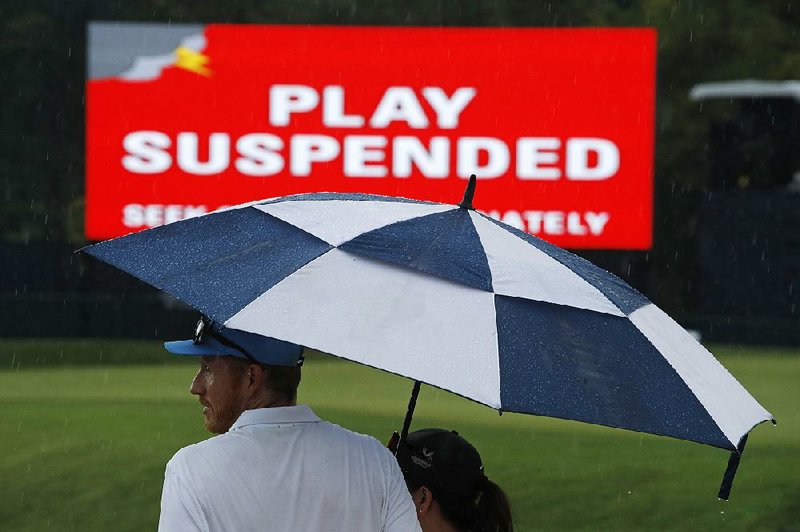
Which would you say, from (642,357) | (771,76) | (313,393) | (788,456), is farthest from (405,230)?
(771,76)

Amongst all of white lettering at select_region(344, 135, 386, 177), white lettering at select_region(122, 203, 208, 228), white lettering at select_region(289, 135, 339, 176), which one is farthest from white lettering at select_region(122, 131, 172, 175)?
white lettering at select_region(344, 135, 386, 177)

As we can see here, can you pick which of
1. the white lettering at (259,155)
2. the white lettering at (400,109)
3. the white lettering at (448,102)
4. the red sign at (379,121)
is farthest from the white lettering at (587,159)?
the white lettering at (259,155)

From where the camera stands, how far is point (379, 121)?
2334 centimetres

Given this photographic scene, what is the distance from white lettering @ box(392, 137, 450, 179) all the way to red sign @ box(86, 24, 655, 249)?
0.02 metres

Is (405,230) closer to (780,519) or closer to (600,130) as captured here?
(780,519)

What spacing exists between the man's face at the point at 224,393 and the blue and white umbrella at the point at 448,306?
120 mm

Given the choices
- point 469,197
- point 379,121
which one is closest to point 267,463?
point 469,197

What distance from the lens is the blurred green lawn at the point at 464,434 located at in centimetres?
1003

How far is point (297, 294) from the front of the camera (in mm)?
2900

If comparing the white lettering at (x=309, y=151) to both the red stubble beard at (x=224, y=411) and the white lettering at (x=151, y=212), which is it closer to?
the white lettering at (x=151, y=212)

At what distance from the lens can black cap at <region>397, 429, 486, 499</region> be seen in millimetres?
3240

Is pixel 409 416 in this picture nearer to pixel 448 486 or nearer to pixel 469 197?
pixel 448 486

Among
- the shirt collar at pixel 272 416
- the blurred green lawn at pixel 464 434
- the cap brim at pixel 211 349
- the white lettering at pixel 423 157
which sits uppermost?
the white lettering at pixel 423 157

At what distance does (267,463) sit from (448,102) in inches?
806
